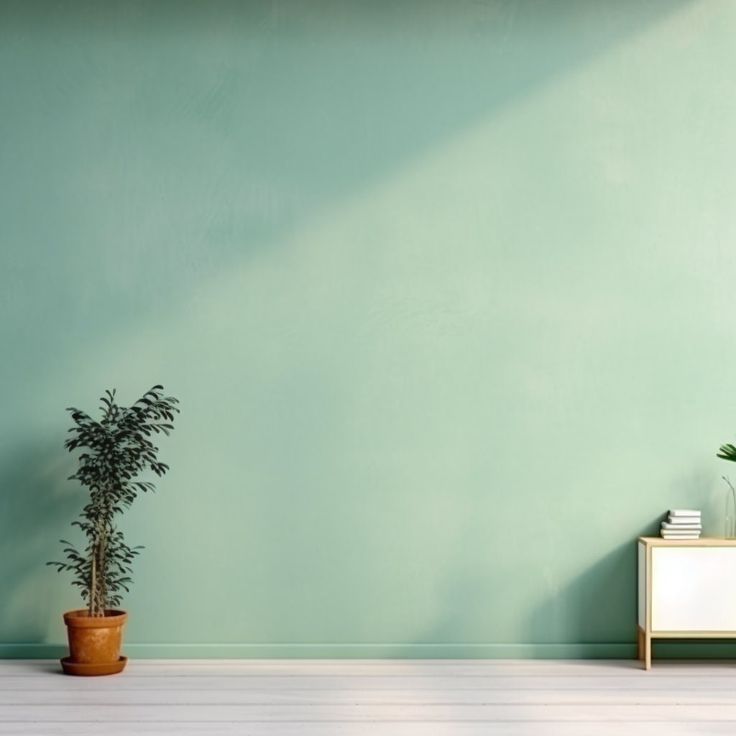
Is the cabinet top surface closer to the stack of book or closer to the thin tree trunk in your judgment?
the stack of book

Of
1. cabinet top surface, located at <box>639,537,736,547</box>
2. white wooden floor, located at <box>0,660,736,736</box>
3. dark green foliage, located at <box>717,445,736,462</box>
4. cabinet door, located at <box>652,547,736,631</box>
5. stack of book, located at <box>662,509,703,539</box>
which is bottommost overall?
white wooden floor, located at <box>0,660,736,736</box>

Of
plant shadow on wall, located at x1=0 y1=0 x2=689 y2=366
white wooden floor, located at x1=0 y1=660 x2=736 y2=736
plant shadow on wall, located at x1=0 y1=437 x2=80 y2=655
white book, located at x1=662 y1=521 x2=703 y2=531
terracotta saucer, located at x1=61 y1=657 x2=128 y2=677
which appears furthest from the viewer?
plant shadow on wall, located at x1=0 y1=0 x2=689 y2=366

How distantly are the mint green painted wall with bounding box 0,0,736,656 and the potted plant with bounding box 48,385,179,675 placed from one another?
0.83ft

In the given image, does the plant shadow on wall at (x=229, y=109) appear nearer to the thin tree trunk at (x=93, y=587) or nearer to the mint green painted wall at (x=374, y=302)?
the mint green painted wall at (x=374, y=302)

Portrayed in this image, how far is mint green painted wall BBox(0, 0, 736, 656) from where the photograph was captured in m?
6.00

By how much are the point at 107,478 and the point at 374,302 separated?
5.33 ft

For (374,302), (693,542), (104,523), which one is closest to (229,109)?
(374,302)

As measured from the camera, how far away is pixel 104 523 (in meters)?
5.62

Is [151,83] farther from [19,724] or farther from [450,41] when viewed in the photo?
[19,724]

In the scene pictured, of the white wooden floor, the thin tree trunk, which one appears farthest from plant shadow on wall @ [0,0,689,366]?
the white wooden floor

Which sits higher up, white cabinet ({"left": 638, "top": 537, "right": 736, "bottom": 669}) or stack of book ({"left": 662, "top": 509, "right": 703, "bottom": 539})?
stack of book ({"left": 662, "top": 509, "right": 703, "bottom": 539})

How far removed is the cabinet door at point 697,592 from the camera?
5.69 meters

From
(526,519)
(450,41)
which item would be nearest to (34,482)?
(526,519)

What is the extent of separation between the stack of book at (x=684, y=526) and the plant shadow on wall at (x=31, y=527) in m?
3.03
